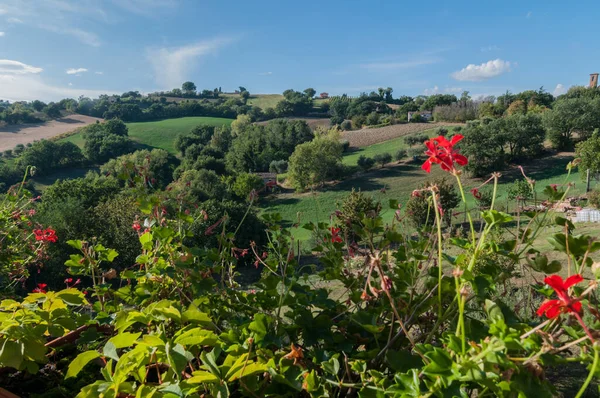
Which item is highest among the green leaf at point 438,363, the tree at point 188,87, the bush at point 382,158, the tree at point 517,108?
the tree at point 188,87

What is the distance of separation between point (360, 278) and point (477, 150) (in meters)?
42.2

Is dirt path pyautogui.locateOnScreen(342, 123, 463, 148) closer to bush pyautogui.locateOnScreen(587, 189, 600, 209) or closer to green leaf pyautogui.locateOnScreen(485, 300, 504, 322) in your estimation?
bush pyautogui.locateOnScreen(587, 189, 600, 209)

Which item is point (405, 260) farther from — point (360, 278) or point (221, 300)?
point (221, 300)

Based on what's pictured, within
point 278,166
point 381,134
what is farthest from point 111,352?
point 381,134

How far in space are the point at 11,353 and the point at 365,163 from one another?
4853 cm

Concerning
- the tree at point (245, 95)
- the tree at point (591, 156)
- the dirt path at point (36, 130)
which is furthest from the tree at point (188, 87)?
the tree at point (591, 156)

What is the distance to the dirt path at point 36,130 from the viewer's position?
6112 cm

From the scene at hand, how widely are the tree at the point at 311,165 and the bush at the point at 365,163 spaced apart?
267 centimetres

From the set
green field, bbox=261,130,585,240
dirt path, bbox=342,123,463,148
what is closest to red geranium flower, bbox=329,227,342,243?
green field, bbox=261,130,585,240

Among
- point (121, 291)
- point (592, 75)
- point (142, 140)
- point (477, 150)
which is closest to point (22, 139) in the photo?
point (142, 140)

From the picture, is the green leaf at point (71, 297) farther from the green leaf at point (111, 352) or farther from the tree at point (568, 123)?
the tree at point (568, 123)

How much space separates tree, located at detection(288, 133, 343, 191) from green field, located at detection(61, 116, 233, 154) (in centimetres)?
3053

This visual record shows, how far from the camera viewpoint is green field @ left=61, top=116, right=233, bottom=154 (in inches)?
2741

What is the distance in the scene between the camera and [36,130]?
67625 mm
